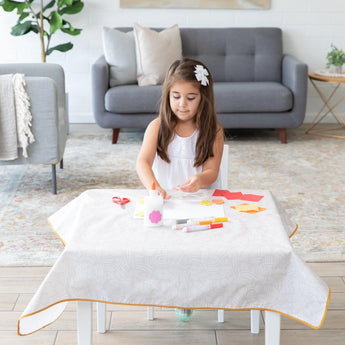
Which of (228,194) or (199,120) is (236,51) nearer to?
(199,120)

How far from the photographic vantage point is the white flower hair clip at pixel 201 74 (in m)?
1.99

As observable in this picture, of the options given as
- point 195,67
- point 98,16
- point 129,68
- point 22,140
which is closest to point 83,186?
point 22,140

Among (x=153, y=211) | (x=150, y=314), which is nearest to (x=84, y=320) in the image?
(x=153, y=211)

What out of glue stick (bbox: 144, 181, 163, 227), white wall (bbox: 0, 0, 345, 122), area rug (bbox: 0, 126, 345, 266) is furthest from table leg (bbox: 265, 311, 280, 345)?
white wall (bbox: 0, 0, 345, 122)

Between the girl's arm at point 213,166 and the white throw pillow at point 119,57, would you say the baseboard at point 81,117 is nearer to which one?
the white throw pillow at point 119,57

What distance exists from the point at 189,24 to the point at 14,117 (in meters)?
2.32

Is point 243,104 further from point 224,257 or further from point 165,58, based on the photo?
point 224,257

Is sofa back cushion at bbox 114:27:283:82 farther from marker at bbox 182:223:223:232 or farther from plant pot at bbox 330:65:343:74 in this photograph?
marker at bbox 182:223:223:232

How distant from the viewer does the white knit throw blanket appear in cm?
311

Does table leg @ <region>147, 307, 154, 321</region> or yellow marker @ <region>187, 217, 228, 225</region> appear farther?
table leg @ <region>147, 307, 154, 321</region>

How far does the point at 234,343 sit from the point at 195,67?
0.96m

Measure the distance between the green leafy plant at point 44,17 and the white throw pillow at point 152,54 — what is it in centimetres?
54

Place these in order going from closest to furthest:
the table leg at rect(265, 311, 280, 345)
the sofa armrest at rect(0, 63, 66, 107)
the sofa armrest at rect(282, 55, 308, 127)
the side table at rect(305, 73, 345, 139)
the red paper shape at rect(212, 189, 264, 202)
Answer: the table leg at rect(265, 311, 280, 345) < the red paper shape at rect(212, 189, 264, 202) < the sofa armrest at rect(0, 63, 66, 107) < the sofa armrest at rect(282, 55, 308, 127) < the side table at rect(305, 73, 345, 139)

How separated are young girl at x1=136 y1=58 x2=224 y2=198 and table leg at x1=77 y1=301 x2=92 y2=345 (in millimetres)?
573
